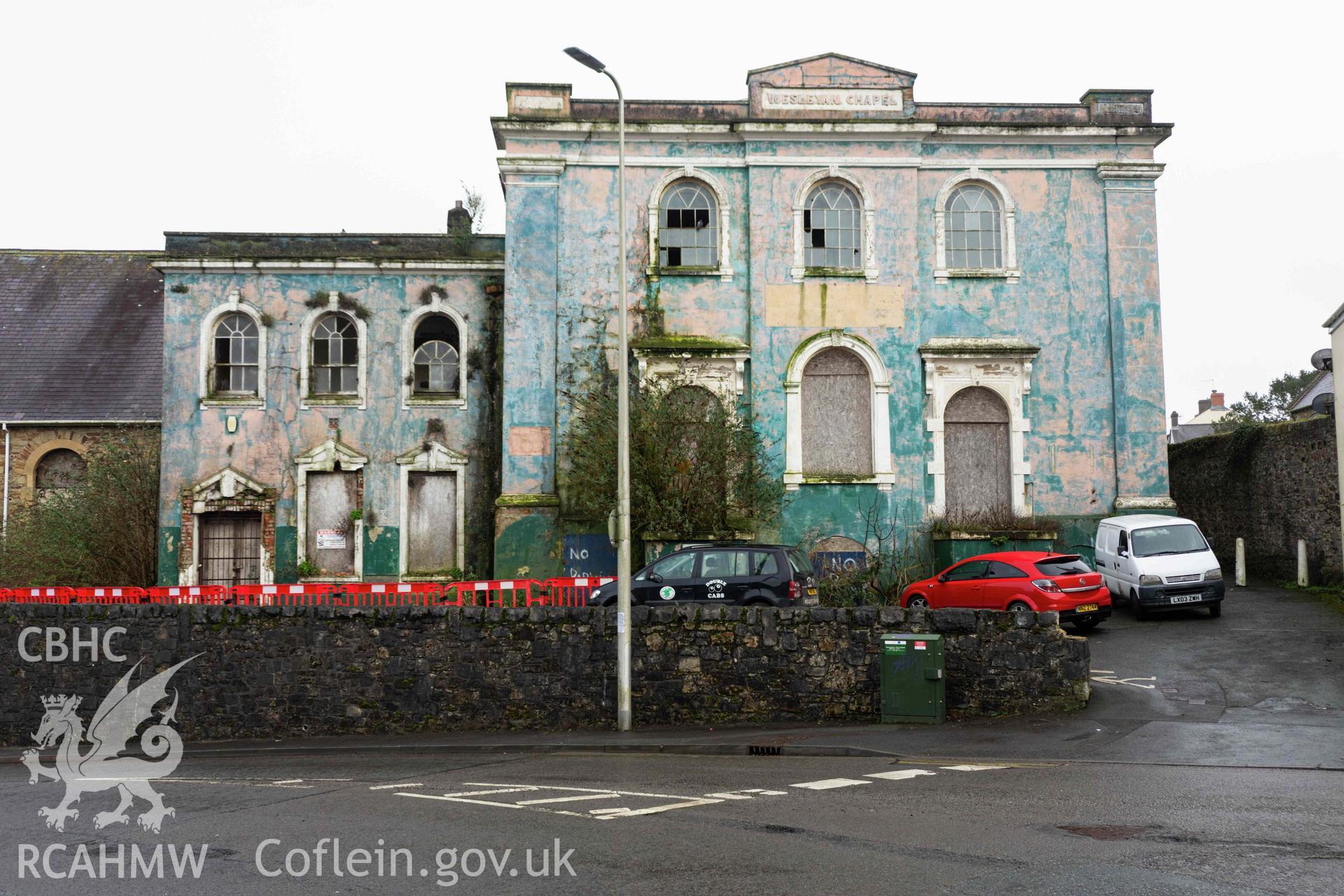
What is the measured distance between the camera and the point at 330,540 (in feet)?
83.7

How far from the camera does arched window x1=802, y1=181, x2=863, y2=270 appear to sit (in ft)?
83.1

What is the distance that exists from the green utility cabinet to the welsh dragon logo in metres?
8.43

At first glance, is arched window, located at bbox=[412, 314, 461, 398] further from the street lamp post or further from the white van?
the white van

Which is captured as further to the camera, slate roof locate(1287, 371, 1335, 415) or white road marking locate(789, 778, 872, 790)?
slate roof locate(1287, 371, 1335, 415)

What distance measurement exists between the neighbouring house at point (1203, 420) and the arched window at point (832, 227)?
44012 mm

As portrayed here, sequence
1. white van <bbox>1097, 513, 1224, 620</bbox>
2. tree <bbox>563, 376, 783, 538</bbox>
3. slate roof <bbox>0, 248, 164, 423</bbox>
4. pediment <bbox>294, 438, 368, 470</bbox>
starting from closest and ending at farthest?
1. white van <bbox>1097, 513, 1224, 620</bbox>
2. tree <bbox>563, 376, 783, 538</bbox>
3. pediment <bbox>294, 438, 368, 470</bbox>
4. slate roof <bbox>0, 248, 164, 423</bbox>

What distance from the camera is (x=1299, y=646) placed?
59.9 feet

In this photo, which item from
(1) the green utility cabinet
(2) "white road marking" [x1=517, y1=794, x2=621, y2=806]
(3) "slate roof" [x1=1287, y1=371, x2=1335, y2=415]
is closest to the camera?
(2) "white road marking" [x1=517, y1=794, x2=621, y2=806]

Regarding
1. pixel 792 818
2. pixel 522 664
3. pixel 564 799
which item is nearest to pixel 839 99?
pixel 522 664

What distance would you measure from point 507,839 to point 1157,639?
559 inches

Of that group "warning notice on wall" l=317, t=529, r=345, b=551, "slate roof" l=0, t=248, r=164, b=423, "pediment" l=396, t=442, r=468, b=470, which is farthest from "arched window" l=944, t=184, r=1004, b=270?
"slate roof" l=0, t=248, r=164, b=423

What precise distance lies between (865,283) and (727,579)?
9338mm

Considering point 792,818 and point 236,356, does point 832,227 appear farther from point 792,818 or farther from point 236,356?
point 792,818

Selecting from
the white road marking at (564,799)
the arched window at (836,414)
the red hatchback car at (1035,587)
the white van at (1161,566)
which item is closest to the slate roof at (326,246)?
the arched window at (836,414)
